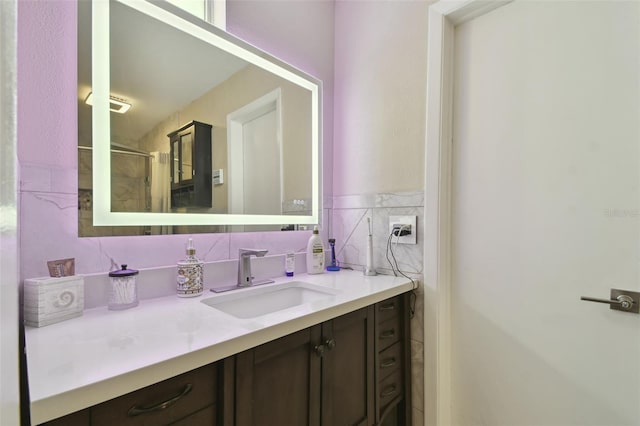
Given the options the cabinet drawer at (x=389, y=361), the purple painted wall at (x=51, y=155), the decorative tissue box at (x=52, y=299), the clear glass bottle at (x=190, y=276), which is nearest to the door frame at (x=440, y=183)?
the cabinet drawer at (x=389, y=361)

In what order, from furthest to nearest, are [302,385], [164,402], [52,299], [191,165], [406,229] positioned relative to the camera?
[406,229], [191,165], [302,385], [52,299], [164,402]

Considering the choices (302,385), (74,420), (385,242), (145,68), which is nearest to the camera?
(74,420)

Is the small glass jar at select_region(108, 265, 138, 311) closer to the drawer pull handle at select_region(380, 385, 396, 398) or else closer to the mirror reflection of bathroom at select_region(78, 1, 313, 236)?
the mirror reflection of bathroom at select_region(78, 1, 313, 236)

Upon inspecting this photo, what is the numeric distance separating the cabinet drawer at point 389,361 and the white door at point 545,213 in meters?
0.26

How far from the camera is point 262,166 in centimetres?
145

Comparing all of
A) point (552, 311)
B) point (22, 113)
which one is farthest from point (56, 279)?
point (552, 311)

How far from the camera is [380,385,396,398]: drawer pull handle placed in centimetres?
125

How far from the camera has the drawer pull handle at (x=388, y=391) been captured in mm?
1246

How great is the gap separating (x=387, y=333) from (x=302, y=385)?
1.67 feet

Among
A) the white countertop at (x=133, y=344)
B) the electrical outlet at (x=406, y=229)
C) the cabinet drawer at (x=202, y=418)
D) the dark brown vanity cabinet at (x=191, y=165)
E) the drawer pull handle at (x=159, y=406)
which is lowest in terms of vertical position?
the cabinet drawer at (x=202, y=418)

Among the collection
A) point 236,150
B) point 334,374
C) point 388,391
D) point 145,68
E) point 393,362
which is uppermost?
point 145,68

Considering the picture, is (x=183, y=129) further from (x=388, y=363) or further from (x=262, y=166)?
(x=388, y=363)

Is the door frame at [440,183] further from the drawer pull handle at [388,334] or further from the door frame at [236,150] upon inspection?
the door frame at [236,150]

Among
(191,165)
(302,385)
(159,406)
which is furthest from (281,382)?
(191,165)
